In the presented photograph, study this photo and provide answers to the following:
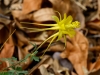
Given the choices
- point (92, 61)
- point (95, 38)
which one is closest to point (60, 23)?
point (92, 61)

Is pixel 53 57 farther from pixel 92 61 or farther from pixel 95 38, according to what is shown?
pixel 95 38

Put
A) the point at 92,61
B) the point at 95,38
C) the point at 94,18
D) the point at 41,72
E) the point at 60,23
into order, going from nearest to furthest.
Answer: the point at 60,23, the point at 41,72, the point at 92,61, the point at 95,38, the point at 94,18

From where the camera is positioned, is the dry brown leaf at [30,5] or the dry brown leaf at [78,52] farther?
the dry brown leaf at [30,5]

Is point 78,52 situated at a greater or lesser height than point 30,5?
lesser

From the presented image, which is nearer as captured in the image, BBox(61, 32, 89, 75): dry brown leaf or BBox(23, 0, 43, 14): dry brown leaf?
BBox(61, 32, 89, 75): dry brown leaf

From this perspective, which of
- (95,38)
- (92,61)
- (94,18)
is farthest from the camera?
(94,18)

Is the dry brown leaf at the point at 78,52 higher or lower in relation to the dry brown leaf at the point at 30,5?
lower

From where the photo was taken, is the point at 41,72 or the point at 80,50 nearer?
the point at 41,72

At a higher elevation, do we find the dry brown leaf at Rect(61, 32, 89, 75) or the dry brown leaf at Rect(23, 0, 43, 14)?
the dry brown leaf at Rect(23, 0, 43, 14)
